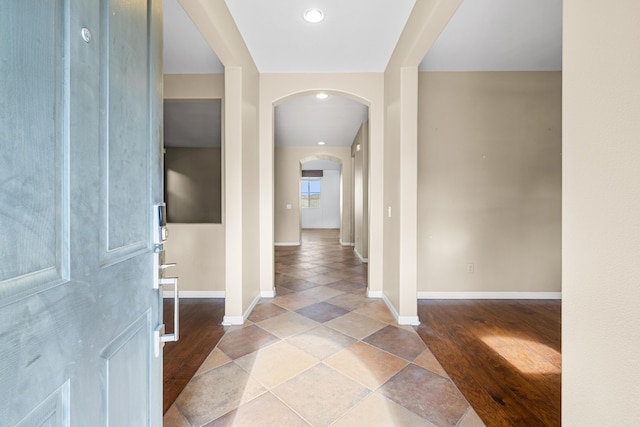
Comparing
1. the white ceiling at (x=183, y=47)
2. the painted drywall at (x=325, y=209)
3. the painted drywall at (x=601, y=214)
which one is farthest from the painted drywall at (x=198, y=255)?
the painted drywall at (x=325, y=209)

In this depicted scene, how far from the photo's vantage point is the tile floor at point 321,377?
5.01 feet

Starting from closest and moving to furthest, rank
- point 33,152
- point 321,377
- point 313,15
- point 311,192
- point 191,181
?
point 33,152 → point 321,377 → point 313,15 → point 191,181 → point 311,192

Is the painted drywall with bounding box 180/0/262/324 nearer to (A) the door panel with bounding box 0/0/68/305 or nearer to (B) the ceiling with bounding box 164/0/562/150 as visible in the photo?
(B) the ceiling with bounding box 164/0/562/150

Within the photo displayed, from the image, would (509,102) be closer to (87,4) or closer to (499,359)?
(499,359)

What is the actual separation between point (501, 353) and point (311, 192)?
11.5 meters

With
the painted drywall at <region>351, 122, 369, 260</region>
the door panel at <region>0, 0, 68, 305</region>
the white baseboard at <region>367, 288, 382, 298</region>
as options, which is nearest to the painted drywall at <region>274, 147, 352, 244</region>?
the painted drywall at <region>351, 122, 369, 260</region>

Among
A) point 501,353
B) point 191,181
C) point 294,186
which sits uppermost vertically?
point 191,181

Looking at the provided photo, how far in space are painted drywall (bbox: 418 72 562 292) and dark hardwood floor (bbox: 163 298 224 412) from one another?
2.49m

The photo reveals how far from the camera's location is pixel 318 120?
17.9 ft

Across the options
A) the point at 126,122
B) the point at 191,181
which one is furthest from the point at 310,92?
the point at 191,181

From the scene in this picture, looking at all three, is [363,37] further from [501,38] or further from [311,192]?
[311,192]

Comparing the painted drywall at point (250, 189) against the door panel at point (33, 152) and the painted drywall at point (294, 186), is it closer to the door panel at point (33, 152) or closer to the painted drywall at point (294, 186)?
the door panel at point (33, 152)

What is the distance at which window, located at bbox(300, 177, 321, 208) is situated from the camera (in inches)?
523

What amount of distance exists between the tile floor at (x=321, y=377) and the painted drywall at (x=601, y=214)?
994 mm
